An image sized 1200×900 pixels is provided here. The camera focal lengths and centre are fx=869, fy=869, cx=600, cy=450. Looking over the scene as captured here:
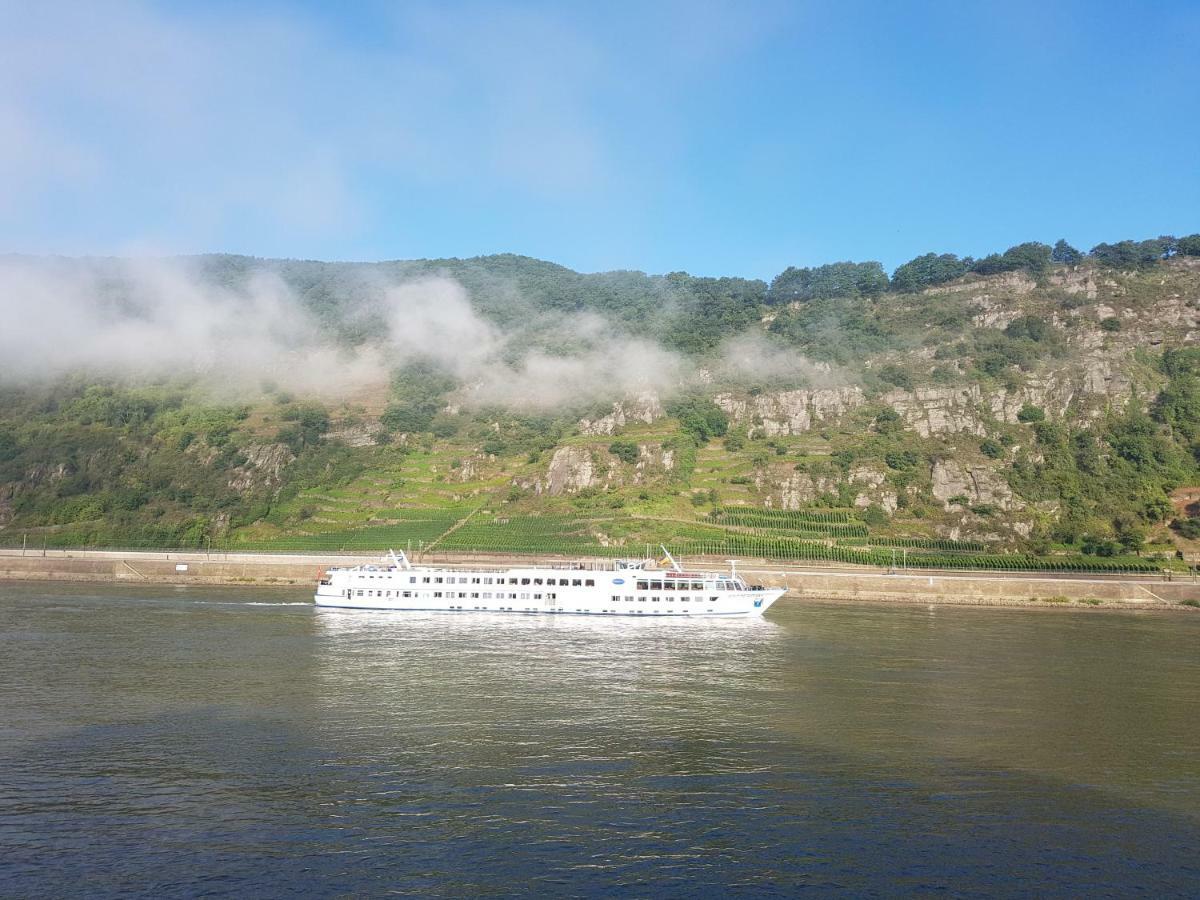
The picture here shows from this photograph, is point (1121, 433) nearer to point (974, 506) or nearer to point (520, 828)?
point (974, 506)

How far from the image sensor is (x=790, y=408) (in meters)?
128

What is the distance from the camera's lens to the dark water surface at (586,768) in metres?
20.7

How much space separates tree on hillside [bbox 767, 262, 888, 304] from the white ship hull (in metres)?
123

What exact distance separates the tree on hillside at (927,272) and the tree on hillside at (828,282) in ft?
11.5

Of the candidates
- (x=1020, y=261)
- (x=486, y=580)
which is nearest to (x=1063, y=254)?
(x=1020, y=261)

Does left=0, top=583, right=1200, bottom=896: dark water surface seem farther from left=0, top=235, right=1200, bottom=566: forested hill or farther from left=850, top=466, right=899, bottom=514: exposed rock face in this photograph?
Answer: left=850, top=466, right=899, bottom=514: exposed rock face

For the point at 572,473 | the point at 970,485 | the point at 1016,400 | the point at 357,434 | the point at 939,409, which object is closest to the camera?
the point at 970,485

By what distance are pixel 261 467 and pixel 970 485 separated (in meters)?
94.3

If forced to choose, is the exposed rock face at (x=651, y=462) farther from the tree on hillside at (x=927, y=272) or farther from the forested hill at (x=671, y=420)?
the tree on hillside at (x=927, y=272)

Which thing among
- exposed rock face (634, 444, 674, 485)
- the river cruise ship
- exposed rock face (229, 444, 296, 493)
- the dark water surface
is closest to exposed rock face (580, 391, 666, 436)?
exposed rock face (634, 444, 674, 485)

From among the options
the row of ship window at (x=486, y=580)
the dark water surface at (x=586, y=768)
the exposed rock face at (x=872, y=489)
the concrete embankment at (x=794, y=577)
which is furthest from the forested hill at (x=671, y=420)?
the dark water surface at (x=586, y=768)

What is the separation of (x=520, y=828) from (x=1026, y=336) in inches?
5291

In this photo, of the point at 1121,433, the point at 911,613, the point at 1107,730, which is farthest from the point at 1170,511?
the point at 1107,730

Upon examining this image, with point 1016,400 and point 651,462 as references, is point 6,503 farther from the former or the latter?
point 1016,400
